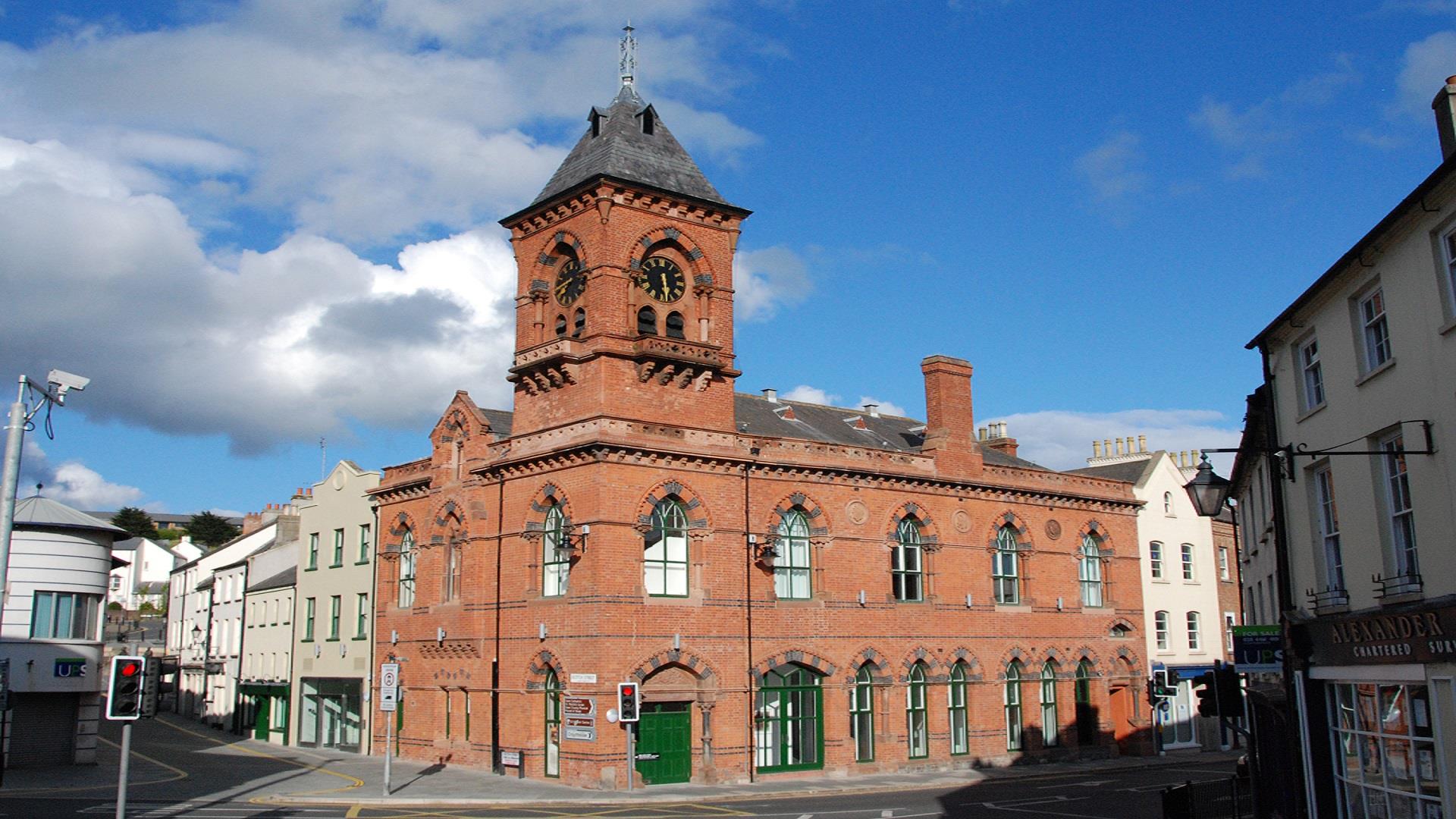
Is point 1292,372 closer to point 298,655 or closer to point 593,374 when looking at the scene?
point 593,374

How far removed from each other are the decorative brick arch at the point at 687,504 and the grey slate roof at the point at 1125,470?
723 inches

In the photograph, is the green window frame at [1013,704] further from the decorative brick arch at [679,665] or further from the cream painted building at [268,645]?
the cream painted building at [268,645]

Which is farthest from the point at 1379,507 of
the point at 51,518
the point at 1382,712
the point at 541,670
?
the point at 51,518

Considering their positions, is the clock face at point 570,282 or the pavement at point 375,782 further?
the clock face at point 570,282

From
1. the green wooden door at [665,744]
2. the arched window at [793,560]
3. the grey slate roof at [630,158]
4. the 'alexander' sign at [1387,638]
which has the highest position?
the grey slate roof at [630,158]

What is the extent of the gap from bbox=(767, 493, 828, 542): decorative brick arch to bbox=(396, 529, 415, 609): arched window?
42.7ft

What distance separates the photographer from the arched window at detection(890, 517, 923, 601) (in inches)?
1473

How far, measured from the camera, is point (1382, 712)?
16.8m

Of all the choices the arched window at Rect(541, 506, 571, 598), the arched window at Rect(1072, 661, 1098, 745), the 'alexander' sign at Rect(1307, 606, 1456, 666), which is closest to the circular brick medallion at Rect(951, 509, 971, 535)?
the arched window at Rect(1072, 661, 1098, 745)

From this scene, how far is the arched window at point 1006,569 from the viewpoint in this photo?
4000cm

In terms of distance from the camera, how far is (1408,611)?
15.5 m

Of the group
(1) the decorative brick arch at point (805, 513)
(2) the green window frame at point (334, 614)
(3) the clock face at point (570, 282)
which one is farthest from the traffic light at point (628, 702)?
(2) the green window frame at point (334, 614)

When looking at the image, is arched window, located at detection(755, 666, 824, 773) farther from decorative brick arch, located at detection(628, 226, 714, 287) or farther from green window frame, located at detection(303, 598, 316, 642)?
green window frame, located at detection(303, 598, 316, 642)

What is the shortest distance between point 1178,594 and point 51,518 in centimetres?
3918
